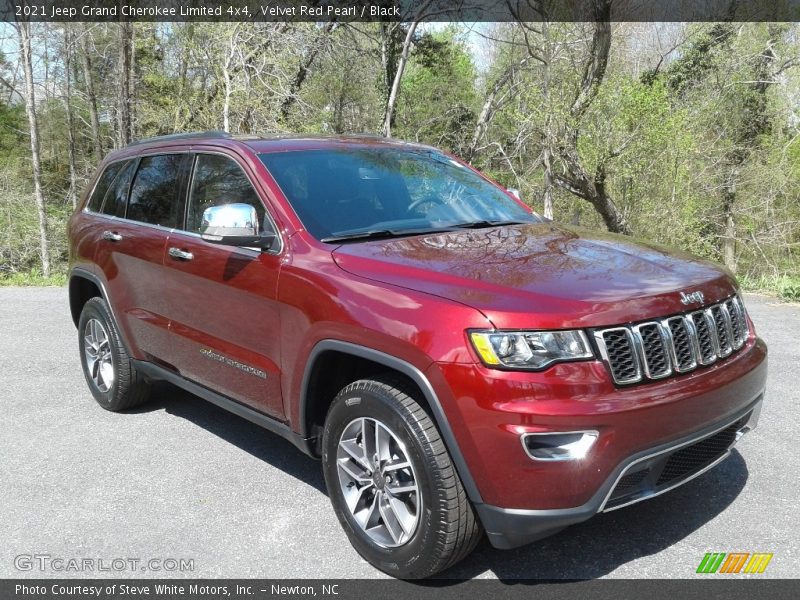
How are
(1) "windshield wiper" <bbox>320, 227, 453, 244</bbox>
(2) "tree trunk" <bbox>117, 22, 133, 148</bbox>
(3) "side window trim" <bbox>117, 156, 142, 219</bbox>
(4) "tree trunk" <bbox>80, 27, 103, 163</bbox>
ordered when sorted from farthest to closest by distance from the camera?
(4) "tree trunk" <bbox>80, 27, 103, 163</bbox>, (2) "tree trunk" <bbox>117, 22, 133, 148</bbox>, (3) "side window trim" <bbox>117, 156, 142, 219</bbox>, (1) "windshield wiper" <bbox>320, 227, 453, 244</bbox>

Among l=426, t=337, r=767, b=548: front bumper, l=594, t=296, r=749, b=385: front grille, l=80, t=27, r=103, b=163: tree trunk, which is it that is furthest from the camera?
l=80, t=27, r=103, b=163: tree trunk

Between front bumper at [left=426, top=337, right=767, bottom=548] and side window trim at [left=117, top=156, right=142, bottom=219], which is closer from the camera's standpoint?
front bumper at [left=426, top=337, right=767, bottom=548]

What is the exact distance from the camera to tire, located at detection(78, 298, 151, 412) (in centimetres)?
521

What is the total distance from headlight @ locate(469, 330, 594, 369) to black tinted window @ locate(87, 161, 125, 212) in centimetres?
382

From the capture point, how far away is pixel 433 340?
9.23ft

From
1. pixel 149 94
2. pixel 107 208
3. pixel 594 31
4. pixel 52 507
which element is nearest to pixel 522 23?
pixel 594 31

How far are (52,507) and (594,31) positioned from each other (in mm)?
19943

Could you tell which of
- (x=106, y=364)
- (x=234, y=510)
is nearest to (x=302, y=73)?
(x=106, y=364)

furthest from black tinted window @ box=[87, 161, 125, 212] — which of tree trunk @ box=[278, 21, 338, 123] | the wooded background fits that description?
tree trunk @ box=[278, 21, 338, 123]

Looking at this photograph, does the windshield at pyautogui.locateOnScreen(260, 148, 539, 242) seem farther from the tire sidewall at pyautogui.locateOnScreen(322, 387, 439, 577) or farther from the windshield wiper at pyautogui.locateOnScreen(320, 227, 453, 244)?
the tire sidewall at pyautogui.locateOnScreen(322, 387, 439, 577)

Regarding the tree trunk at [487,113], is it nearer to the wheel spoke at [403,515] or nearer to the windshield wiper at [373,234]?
the windshield wiper at [373,234]

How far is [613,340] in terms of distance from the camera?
2.77m

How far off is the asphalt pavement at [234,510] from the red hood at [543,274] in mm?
1154

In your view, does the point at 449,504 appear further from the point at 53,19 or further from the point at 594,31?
the point at 53,19
